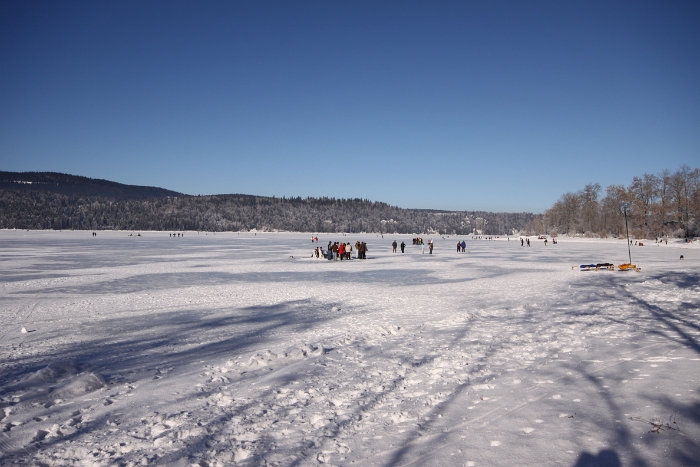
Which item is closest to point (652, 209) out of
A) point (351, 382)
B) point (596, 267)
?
point (596, 267)

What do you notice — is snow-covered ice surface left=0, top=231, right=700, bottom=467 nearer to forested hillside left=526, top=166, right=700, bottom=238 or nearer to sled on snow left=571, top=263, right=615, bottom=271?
sled on snow left=571, top=263, right=615, bottom=271

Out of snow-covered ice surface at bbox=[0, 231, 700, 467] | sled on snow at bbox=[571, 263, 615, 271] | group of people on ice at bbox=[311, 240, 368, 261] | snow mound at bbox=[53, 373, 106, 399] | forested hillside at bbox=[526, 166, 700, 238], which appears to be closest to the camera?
snow-covered ice surface at bbox=[0, 231, 700, 467]

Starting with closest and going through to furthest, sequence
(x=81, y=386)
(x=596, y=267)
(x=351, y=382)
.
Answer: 1. (x=81, y=386)
2. (x=351, y=382)
3. (x=596, y=267)

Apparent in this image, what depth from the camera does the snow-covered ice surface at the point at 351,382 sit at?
150 inches

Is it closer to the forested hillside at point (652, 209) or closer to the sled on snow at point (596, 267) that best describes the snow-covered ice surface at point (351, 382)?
the sled on snow at point (596, 267)

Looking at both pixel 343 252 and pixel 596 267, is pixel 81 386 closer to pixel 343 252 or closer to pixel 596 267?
pixel 596 267

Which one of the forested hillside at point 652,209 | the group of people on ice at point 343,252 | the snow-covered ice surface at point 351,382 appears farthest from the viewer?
the forested hillside at point 652,209

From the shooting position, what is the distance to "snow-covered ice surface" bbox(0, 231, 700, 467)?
150 inches

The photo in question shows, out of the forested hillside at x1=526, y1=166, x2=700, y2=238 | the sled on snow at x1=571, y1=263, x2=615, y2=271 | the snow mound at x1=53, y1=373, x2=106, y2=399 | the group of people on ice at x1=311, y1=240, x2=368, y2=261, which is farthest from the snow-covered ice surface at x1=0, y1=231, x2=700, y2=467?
the forested hillside at x1=526, y1=166, x2=700, y2=238

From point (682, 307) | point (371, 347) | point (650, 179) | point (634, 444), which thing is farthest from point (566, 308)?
point (650, 179)

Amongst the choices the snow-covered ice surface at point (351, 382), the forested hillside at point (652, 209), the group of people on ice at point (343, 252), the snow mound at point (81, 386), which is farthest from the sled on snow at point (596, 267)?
the forested hillside at point (652, 209)

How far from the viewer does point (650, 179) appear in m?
74.7

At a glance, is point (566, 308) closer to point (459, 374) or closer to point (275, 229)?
point (459, 374)

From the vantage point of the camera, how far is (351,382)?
5.53 metres
